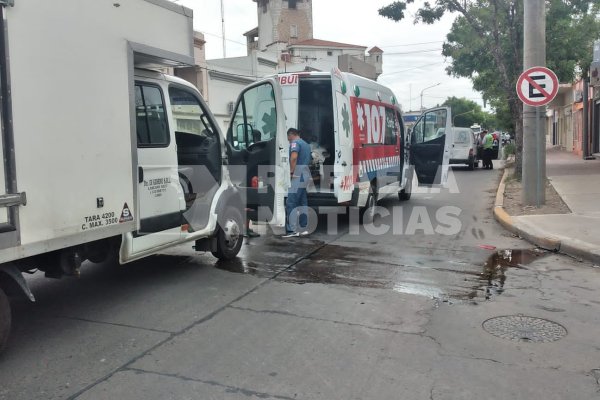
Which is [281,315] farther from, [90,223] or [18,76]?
[18,76]

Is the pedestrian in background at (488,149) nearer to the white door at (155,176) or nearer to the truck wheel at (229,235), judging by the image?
the truck wheel at (229,235)

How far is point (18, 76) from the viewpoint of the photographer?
365cm

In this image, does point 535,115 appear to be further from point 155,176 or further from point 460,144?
point 460,144

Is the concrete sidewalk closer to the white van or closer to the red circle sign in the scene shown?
the red circle sign

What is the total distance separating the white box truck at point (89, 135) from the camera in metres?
3.68

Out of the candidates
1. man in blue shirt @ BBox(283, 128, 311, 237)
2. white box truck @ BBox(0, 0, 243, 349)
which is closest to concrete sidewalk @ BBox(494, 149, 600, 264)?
man in blue shirt @ BBox(283, 128, 311, 237)

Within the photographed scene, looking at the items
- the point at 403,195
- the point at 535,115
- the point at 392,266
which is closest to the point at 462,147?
the point at 403,195

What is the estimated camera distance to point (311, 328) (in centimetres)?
453

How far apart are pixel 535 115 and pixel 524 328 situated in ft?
21.6

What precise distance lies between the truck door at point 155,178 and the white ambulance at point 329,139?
167 cm

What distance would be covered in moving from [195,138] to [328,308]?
9.68 feet

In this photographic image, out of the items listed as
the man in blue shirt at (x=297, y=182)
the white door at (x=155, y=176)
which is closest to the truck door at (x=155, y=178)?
the white door at (x=155, y=176)

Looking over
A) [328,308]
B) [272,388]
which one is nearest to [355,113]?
[328,308]

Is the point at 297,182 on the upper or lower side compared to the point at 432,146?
lower
